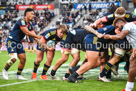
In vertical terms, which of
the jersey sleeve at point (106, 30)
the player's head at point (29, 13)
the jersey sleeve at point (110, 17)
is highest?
the player's head at point (29, 13)

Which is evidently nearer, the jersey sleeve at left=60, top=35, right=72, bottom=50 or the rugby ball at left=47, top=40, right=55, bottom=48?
the jersey sleeve at left=60, top=35, right=72, bottom=50

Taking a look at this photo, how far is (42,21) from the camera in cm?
3675

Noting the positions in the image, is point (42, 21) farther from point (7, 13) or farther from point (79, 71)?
point (79, 71)

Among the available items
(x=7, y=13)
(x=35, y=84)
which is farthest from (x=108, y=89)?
(x=7, y=13)

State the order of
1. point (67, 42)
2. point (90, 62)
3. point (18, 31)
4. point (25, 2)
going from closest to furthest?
point (90, 62)
point (67, 42)
point (18, 31)
point (25, 2)

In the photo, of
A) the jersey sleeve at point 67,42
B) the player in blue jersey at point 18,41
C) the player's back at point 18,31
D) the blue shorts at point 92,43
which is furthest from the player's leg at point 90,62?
the player's back at point 18,31

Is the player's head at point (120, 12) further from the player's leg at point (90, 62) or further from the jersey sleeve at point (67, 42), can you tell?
the jersey sleeve at point (67, 42)

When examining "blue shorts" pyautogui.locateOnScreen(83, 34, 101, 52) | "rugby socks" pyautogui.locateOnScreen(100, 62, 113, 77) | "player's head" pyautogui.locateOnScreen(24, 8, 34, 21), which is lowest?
"rugby socks" pyautogui.locateOnScreen(100, 62, 113, 77)

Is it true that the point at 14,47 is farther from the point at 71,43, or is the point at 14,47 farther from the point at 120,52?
the point at 120,52

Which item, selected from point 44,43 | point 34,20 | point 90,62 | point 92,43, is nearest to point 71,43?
point 44,43

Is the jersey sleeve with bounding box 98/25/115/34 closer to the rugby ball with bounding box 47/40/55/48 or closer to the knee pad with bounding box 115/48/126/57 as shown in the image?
the knee pad with bounding box 115/48/126/57

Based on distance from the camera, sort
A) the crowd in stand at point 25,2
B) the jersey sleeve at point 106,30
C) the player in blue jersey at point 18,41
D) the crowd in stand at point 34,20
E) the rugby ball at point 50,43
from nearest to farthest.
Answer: the jersey sleeve at point 106,30
the player in blue jersey at point 18,41
the rugby ball at point 50,43
the crowd in stand at point 34,20
the crowd in stand at point 25,2

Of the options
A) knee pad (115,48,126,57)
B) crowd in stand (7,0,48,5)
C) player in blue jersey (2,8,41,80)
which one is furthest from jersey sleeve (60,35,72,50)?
crowd in stand (7,0,48,5)

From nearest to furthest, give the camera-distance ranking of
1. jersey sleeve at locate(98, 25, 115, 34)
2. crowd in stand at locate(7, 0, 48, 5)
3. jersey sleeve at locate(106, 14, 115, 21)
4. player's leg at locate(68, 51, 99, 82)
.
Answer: player's leg at locate(68, 51, 99, 82), jersey sleeve at locate(98, 25, 115, 34), jersey sleeve at locate(106, 14, 115, 21), crowd in stand at locate(7, 0, 48, 5)
